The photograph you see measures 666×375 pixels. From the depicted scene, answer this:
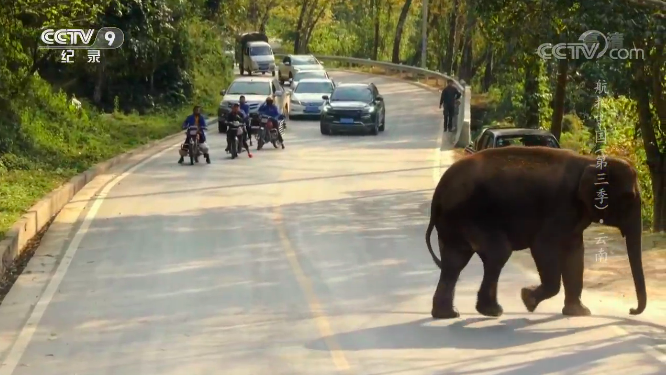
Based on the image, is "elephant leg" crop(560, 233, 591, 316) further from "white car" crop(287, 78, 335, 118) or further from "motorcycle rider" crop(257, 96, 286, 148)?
"white car" crop(287, 78, 335, 118)

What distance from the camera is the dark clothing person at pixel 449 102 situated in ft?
116

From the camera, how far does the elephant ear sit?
36.8ft

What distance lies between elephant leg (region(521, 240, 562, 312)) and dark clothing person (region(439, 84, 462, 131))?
23746 mm

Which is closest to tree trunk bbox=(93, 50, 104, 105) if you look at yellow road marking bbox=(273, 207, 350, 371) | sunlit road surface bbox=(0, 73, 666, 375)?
sunlit road surface bbox=(0, 73, 666, 375)

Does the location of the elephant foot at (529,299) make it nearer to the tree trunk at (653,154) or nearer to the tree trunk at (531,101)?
the tree trunk at (653,154)

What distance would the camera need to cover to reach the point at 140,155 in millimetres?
29094

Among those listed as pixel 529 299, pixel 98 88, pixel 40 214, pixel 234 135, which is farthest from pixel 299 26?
pixel 529 299

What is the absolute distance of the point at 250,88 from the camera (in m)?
37.9

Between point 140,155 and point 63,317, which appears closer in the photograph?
point 63,317

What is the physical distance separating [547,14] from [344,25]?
261 ft

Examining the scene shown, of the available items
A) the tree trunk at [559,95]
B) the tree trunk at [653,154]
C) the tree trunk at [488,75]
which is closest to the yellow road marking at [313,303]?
the tree trunk at [653,154]

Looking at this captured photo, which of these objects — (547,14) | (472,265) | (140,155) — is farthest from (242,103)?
(472,265)

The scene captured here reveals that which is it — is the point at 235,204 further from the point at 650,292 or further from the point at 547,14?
the point at 650,292

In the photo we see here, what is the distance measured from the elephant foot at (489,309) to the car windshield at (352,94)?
24.9 m
